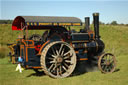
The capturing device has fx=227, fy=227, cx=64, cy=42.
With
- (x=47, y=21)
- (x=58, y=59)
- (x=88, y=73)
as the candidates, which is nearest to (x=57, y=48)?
(x=58, y=59)

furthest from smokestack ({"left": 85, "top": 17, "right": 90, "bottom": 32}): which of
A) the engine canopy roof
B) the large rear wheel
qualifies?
the large rear wheel

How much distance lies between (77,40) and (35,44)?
200 cm

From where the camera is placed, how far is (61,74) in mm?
10125

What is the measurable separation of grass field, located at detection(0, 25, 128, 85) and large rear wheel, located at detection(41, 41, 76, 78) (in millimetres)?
428

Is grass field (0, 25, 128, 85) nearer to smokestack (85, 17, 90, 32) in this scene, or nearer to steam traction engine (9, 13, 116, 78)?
steam traction engine (9, 13, 116, 78)

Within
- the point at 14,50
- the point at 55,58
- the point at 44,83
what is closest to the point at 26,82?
the point at 44,83

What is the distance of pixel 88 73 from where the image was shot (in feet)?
36.2

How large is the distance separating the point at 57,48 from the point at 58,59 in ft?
2.15

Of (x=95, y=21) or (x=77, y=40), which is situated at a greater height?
(x=95, y=21)

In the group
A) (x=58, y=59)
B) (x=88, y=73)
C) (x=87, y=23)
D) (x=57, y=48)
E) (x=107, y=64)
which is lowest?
(x=88, y=73)

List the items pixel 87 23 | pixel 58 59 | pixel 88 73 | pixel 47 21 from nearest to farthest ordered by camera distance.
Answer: pixel 58 59
pixel 47 21
pixel 88 73
pixel 87 23

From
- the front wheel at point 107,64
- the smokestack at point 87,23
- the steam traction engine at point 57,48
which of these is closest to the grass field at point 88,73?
the front wheel at point 107,64

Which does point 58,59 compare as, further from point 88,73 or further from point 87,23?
point 87,23

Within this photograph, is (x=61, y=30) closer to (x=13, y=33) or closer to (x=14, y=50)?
(x=14, y=50)
